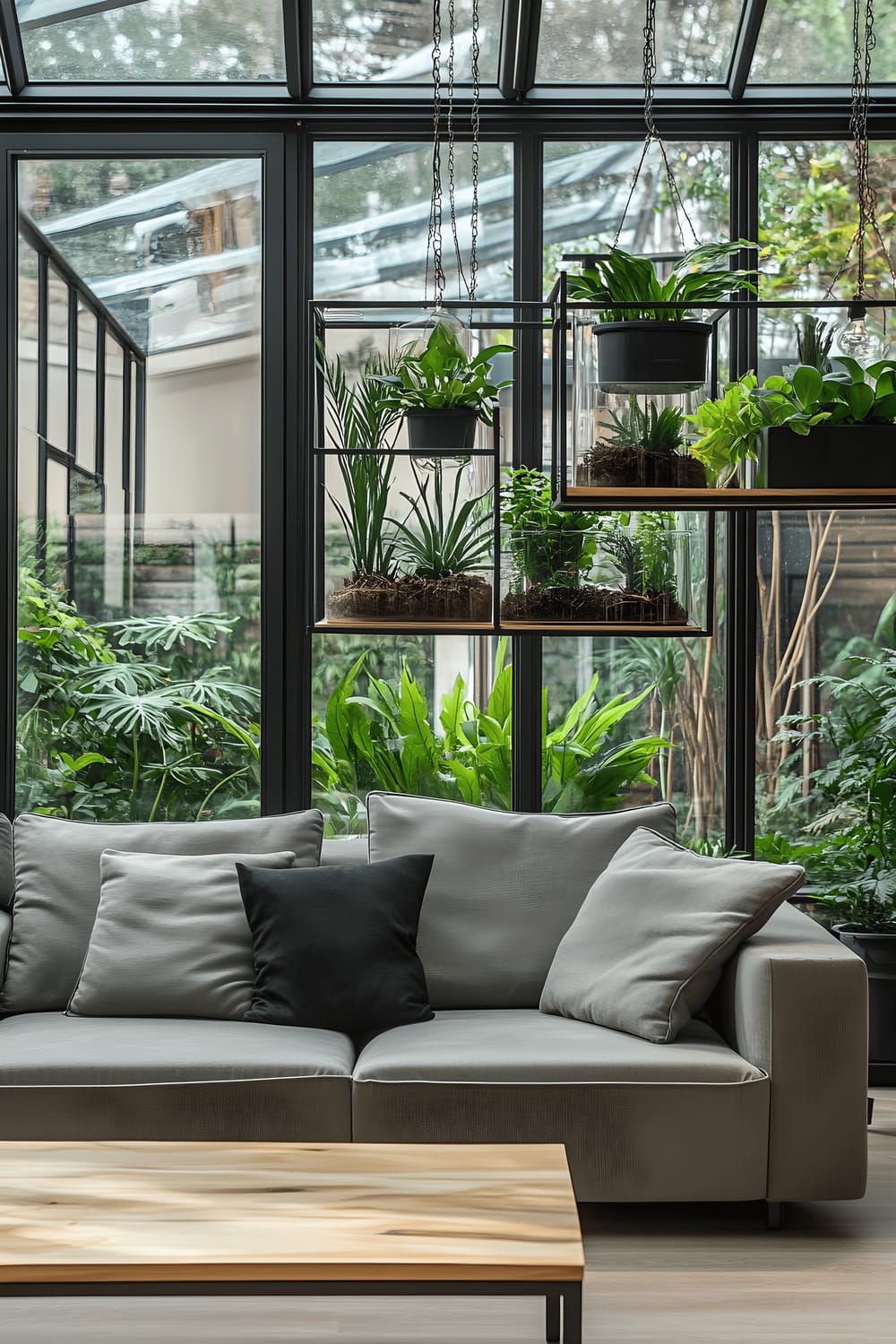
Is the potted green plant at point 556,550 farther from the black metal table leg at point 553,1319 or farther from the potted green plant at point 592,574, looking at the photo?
A: the black metal table leg at point 553,1319

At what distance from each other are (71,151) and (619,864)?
2.57m

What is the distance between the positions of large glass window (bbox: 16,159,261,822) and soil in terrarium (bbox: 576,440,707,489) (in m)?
1.76

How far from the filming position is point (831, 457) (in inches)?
85.5

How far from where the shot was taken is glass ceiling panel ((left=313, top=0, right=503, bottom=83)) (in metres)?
3.54

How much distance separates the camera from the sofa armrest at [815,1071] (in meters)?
2.47

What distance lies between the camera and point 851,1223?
2.55 m

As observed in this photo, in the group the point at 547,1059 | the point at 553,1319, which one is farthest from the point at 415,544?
the point at 553,1319

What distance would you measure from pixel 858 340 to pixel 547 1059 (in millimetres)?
1477

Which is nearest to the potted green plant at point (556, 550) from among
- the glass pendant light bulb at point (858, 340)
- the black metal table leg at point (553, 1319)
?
the glass pendant light bulb at point (858, 340)

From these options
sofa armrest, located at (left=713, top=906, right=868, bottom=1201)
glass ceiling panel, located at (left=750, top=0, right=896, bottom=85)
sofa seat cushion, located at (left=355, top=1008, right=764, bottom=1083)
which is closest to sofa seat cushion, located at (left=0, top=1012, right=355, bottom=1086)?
sofa seat cushion, located at (left=355, top=1008, right=764, bottom=1083)

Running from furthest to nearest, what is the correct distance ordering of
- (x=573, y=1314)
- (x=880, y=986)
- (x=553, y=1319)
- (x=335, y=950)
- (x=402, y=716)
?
(x=402, y=716) → (x=880, y=986) → (x=335, y=950) → (x=553, y=1319) → (x=573, y=1314)

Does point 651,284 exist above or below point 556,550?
above

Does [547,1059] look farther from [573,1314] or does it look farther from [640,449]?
[640,449]

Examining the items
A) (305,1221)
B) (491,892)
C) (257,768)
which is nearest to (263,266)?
(257,768)
